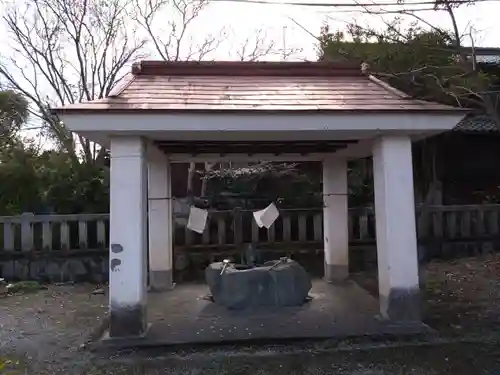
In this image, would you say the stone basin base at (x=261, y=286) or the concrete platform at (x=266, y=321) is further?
the stone basin base at (x=261, y=286)

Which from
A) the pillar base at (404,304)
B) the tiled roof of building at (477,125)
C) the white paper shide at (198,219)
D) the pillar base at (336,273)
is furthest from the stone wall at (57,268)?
the tiled roof of building at (477,125)

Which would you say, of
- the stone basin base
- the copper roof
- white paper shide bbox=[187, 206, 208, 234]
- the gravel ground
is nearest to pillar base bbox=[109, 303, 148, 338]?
the gravel ground

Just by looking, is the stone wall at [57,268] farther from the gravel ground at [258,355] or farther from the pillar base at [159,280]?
the gravel ground at [258,355]

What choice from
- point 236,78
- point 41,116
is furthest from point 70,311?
point 41,116

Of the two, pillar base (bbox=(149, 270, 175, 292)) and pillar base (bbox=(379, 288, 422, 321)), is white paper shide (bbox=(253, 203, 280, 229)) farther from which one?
pillar base (bbox=(379, 288, 422, 321))

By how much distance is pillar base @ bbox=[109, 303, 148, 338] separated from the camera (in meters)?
5.57

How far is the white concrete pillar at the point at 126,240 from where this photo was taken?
18.3 ft

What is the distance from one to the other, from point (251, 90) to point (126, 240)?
250cm

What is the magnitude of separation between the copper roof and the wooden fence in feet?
12.7

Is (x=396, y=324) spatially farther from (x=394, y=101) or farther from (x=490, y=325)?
(x=394, y=101)

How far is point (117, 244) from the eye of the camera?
18.4 ft

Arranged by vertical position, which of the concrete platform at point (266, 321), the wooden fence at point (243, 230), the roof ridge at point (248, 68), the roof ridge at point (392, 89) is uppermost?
the roof ridge at point (248, 68)

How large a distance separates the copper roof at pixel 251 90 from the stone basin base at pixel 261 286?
2.47m

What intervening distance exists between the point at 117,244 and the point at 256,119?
208 centimetres
